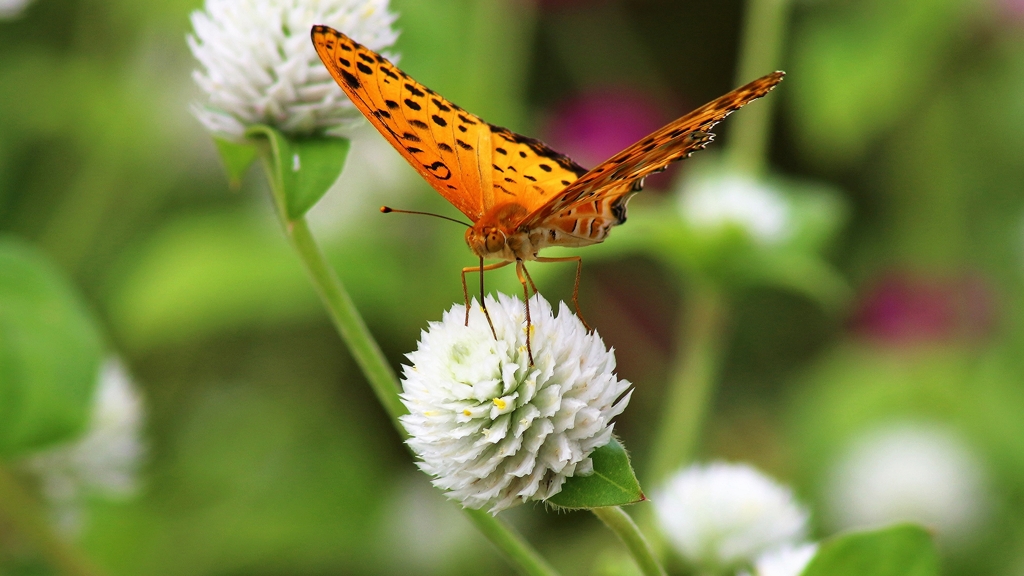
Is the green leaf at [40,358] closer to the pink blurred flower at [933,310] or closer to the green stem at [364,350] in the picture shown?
the green stem at [364,350]

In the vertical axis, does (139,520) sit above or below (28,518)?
above

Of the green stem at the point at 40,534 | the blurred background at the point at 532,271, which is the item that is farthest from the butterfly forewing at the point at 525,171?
the green stem at the point at 40,534

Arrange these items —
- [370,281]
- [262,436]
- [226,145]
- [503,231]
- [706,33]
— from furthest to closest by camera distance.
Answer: [706,33] → [262,436] → [370,281] → [226,145] → [503,231]

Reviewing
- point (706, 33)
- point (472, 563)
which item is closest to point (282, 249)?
point (472, 563)

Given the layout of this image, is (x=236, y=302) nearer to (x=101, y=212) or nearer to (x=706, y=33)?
(x=101, y=212)

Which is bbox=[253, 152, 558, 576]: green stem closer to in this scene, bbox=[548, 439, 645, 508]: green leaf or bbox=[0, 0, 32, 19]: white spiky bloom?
bbox=[548, 439, 645, 508]: green leaf

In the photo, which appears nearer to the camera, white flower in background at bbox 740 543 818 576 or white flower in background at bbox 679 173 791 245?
white flower in background at bbox 740 543 818 576

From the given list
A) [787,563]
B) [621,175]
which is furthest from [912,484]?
[621,175]

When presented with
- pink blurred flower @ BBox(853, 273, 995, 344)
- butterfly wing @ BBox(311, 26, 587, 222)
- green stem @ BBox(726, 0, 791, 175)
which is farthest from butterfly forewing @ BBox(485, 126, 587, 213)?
pink blurred flower @ BBox(853, 273, 995, 344)
